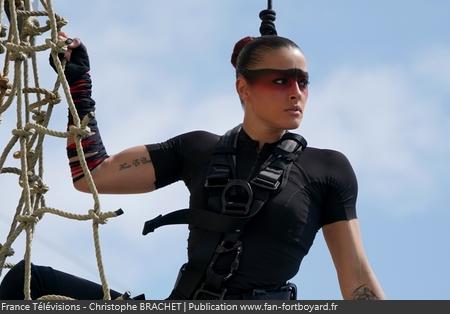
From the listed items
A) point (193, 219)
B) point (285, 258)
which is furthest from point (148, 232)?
point (285, 258)

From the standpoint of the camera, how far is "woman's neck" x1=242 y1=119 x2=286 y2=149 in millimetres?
7555

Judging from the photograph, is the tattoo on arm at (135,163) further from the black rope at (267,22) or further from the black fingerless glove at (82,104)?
the black rope at (267,22)

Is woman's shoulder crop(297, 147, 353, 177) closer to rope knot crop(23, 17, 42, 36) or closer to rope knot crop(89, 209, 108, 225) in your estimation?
rope knot crop(89, 209, 108, 225)

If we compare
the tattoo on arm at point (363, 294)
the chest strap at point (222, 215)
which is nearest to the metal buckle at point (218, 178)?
the chest strap at point (222, 215)

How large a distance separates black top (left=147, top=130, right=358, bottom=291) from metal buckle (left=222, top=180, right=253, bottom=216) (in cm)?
9

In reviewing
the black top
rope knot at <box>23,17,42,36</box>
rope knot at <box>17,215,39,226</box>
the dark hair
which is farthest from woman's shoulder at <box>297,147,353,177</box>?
rope knot at <box>23,17,42,36</box>

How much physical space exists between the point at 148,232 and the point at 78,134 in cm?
68

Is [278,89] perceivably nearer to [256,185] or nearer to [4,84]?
[256,185]

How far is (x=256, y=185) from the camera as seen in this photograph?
727 cm

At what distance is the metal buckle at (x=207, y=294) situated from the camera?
706 centimetres

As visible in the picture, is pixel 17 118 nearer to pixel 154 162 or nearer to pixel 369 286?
pixel 154 162

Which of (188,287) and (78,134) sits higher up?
(78,134)

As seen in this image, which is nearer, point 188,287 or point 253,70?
point 188,287

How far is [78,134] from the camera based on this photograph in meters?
7.30
